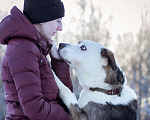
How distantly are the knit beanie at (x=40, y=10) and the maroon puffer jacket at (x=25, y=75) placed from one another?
193 mm

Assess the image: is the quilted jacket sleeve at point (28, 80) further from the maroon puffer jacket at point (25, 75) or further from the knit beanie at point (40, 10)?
the knit beanie at point (40, 10)

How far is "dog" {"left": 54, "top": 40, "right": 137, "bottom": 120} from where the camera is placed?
2.71 meters

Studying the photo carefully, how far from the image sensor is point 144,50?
40.8 ft

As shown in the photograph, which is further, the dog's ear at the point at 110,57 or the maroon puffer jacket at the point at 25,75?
the dog's ear at the point at 110,57

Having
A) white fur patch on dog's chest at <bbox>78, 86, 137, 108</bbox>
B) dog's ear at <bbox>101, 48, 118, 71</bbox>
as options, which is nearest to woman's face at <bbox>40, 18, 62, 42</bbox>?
dog's ear at <bbox>101, 48, 118, 71</bbox>

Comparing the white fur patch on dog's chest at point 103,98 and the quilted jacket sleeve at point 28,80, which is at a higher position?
the quilted jacket sleeve at point 28,80

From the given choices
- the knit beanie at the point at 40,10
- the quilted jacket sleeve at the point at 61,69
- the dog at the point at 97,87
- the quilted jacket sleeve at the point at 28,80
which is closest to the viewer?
the quilted jacket sleeve at the point at 28,80

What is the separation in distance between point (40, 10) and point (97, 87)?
122 cm

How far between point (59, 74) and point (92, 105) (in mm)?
572

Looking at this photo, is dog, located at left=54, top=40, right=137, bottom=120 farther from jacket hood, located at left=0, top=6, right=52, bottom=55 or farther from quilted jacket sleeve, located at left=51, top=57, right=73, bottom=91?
jacket hood, located at left=0, top=6, right=52, bottom=55

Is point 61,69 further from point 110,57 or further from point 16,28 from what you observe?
point 16,28

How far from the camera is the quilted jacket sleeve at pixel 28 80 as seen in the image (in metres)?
1.88

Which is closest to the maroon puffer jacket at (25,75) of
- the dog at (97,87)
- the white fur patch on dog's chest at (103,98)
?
the dog at (97,87)

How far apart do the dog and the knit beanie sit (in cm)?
64
